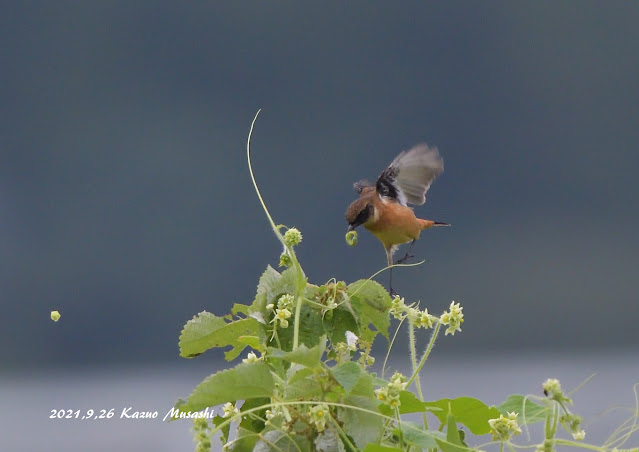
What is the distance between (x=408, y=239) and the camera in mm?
1643

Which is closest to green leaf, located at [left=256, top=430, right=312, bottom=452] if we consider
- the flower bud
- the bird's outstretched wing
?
the flower bud

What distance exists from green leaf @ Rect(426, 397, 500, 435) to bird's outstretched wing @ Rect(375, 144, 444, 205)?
699 millimetres

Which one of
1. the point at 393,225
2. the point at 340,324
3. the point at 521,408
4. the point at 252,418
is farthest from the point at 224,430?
the point at 393,225

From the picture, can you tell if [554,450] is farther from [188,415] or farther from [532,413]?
[188,415]

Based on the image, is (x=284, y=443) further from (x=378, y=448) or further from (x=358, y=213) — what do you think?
(x=358, y=213)

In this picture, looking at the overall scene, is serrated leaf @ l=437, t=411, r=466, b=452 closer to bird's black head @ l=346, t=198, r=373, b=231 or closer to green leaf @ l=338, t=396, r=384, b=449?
green leaf @ l=338, t=396, r=384, b=449

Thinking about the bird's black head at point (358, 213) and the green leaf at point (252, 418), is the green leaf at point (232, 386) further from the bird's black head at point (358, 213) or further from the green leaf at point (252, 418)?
the bird's black head at point (358, 213)

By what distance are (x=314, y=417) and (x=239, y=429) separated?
0.10 metres

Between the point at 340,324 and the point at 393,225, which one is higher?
the point at 393,225

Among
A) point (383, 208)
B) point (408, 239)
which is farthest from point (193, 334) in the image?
point (408, 239)

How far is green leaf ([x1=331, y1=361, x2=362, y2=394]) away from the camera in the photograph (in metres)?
0.44

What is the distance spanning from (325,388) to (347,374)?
0.07ft

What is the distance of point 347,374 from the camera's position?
452 millimetres

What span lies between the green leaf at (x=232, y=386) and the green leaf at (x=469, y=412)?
0.44 feet
